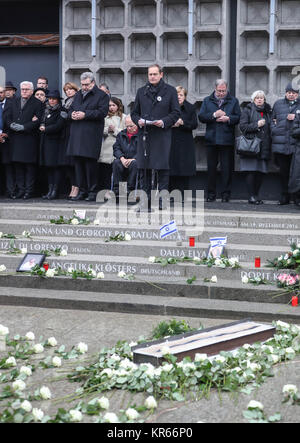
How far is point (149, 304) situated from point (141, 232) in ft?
6.49

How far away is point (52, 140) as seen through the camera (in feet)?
38.3

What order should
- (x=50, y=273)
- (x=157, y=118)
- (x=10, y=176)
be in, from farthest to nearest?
(x=10, y=176)
(x=157, y=118)
(x=50, y=273)

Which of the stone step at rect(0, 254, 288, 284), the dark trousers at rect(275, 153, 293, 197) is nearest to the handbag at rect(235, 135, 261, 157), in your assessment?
the dark trousers at rect(275, 153, 293, 197)

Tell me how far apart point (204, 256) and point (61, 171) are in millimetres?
3963

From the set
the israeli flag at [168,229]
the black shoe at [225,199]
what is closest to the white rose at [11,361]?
the israeli flag at [168,229]

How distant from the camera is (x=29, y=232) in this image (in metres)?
9.72

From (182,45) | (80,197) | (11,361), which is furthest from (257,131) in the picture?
(11,361)

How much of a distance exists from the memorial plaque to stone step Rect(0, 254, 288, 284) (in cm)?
188

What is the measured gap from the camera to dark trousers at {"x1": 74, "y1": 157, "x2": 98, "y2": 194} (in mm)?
11320

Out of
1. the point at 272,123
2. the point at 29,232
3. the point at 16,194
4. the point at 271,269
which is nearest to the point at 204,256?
the point at 271,269

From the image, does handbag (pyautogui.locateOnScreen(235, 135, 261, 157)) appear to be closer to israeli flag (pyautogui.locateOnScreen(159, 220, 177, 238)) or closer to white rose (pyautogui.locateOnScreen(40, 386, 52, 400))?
israeli flag (pyautogui.locateOnScreen(159, 220, 177, 238))

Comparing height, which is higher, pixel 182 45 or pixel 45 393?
pixel 182 45

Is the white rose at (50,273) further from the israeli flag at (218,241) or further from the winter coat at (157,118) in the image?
the winter coat at (157,118)

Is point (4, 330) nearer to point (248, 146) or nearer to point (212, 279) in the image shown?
point (212, 279)
